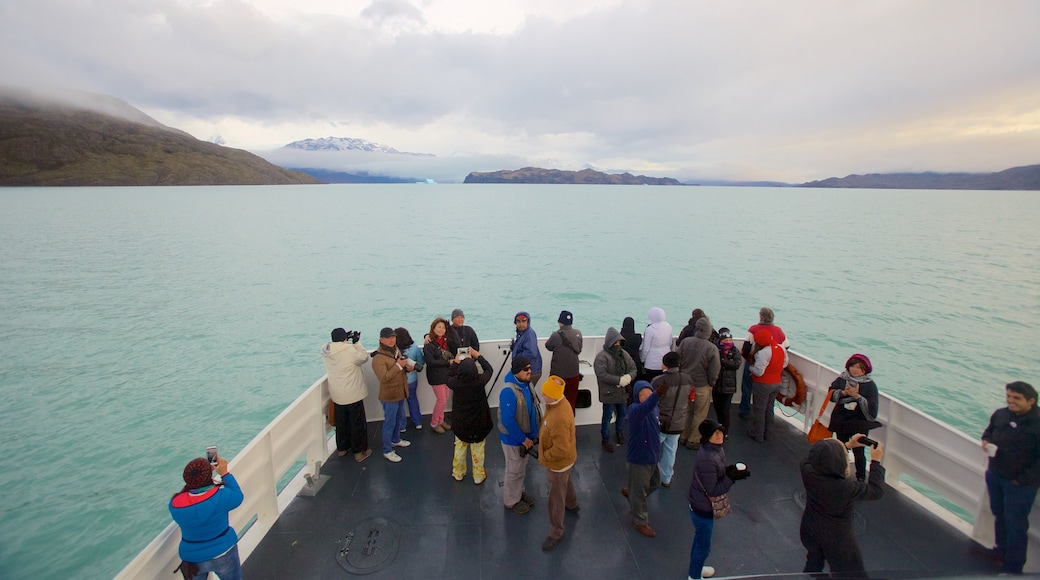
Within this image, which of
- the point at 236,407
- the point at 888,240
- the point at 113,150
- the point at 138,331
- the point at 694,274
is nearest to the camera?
the point at 236,407

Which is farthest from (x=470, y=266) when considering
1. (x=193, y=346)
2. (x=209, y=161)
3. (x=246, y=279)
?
(x=209, y=161)

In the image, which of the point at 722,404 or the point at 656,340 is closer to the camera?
the point at 656,340

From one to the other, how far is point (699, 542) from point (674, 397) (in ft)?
4.81

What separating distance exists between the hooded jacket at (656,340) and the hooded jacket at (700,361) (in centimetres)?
39

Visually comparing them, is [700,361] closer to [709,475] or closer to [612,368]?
[612,368]

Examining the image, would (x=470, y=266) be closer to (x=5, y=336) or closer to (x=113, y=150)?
(x=5, y=336)

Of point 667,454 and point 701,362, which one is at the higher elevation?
point 701,362

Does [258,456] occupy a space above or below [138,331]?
above

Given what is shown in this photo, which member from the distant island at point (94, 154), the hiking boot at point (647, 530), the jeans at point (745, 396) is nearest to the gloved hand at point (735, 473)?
the hiking boot at point (647, 530)

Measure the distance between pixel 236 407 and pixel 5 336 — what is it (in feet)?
45.6

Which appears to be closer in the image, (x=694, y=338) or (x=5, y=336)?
(x=694, y=338)

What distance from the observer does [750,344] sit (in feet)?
20.9

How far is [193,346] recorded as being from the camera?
58.2 feet

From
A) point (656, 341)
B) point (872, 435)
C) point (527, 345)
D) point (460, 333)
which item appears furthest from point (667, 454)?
point (460, 333)
